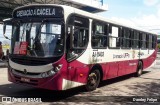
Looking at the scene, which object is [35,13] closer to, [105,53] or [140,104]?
[105,53]

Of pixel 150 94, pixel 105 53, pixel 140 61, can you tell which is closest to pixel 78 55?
pixel 105 53

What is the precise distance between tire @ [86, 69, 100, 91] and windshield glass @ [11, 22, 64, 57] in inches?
94.4

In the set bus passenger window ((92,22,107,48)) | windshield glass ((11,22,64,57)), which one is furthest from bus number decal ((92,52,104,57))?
windshield glass ((11,22,64,57))

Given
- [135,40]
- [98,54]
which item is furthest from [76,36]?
[135,40]

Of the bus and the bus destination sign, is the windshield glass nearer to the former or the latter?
the bus

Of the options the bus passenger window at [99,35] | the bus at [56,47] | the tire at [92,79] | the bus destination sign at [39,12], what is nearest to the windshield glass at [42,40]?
the bus at [56,47]

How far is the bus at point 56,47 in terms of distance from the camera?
27.2 feet

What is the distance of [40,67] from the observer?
8.34m

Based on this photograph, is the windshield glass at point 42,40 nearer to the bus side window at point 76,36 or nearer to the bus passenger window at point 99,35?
the bus side window at point 76,36

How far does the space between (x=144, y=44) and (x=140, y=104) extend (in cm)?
826

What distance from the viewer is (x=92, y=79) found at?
10.5 meters

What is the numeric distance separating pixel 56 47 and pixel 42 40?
504 millimetres

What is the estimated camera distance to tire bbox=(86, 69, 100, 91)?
10.3m

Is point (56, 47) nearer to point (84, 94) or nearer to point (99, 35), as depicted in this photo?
point (84, 94)
